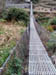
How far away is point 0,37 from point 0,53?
2.14 m

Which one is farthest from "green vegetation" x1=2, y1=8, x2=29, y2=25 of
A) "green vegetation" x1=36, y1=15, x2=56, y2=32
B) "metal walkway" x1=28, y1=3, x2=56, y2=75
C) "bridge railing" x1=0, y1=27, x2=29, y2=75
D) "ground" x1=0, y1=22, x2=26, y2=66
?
"metal walkway" x1=28, y1=3, x2=56, y2=75

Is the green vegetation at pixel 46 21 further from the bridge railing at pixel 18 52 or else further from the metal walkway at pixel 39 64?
the metal walkway at pixel 39 64

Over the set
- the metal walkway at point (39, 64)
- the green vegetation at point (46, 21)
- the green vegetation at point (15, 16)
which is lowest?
the green vegetation at point (46, 21)

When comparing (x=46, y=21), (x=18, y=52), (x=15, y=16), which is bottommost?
(x=46, y=21)

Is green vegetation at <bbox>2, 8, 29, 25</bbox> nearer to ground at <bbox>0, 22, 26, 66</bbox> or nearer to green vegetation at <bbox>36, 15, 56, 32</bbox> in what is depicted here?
green vegetation at <bbox>36, 15, 56, 32</bbox>

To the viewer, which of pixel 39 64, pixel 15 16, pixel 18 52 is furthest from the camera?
pixel 15 16

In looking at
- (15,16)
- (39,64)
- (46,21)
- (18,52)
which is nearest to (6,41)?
(18,52)

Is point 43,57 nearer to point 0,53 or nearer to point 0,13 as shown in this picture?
point 0,53

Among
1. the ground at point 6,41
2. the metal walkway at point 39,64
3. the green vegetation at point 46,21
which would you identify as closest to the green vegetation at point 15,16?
the green vegetation at point 46,21

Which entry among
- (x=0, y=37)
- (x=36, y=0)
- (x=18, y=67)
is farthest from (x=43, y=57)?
(x=36, y=0)

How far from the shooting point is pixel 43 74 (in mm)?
3328

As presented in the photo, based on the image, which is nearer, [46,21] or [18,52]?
[18,52]

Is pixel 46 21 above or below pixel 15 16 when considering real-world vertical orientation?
below

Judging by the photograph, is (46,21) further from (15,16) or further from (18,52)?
(18,52)
